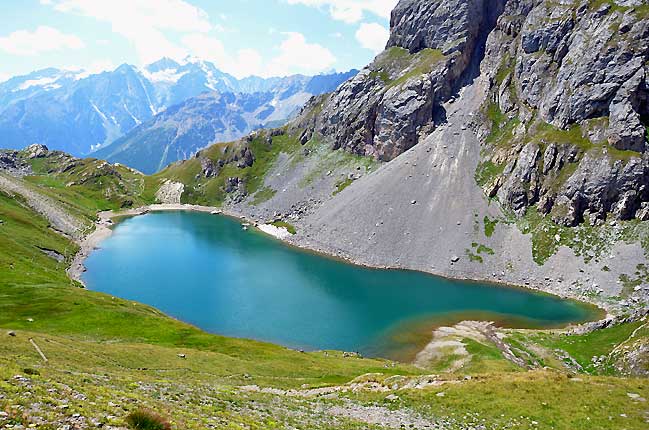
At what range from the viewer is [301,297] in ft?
383

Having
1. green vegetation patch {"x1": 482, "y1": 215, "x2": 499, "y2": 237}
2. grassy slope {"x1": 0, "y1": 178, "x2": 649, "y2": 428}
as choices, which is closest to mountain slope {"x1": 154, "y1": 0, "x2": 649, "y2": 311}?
green vegetation patch {"x1": 482, "y1": 215, "x2": 499, "y2": 237}

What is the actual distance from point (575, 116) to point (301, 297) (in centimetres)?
10807

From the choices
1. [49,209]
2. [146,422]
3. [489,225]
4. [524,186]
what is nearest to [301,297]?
[489,225]

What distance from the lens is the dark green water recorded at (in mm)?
95375

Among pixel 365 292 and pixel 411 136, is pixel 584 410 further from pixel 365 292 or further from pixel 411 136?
pixel 411 136

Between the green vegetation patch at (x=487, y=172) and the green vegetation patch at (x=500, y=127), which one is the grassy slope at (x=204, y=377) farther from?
the green vegetation patch at (x=500, y=127)

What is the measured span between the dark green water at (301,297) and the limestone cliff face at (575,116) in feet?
129

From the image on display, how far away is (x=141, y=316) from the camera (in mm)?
79500

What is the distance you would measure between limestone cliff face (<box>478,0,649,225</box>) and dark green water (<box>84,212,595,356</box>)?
39402 millimetres

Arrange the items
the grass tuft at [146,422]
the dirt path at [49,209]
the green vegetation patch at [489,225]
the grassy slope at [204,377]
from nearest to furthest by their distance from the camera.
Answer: the grass tuft at [146,422]
the grassy slope at [204,377]
the green vegetation patch at [489,225]
the dirt path at [49,209]

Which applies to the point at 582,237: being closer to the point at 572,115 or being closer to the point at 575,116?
the point at 575,116

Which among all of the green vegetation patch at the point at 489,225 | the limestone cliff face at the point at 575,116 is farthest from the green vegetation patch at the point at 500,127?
the green vegetation patch at the point at 489,225

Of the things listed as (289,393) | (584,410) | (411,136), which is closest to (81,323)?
(289,393)

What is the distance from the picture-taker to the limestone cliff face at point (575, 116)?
132 meters
